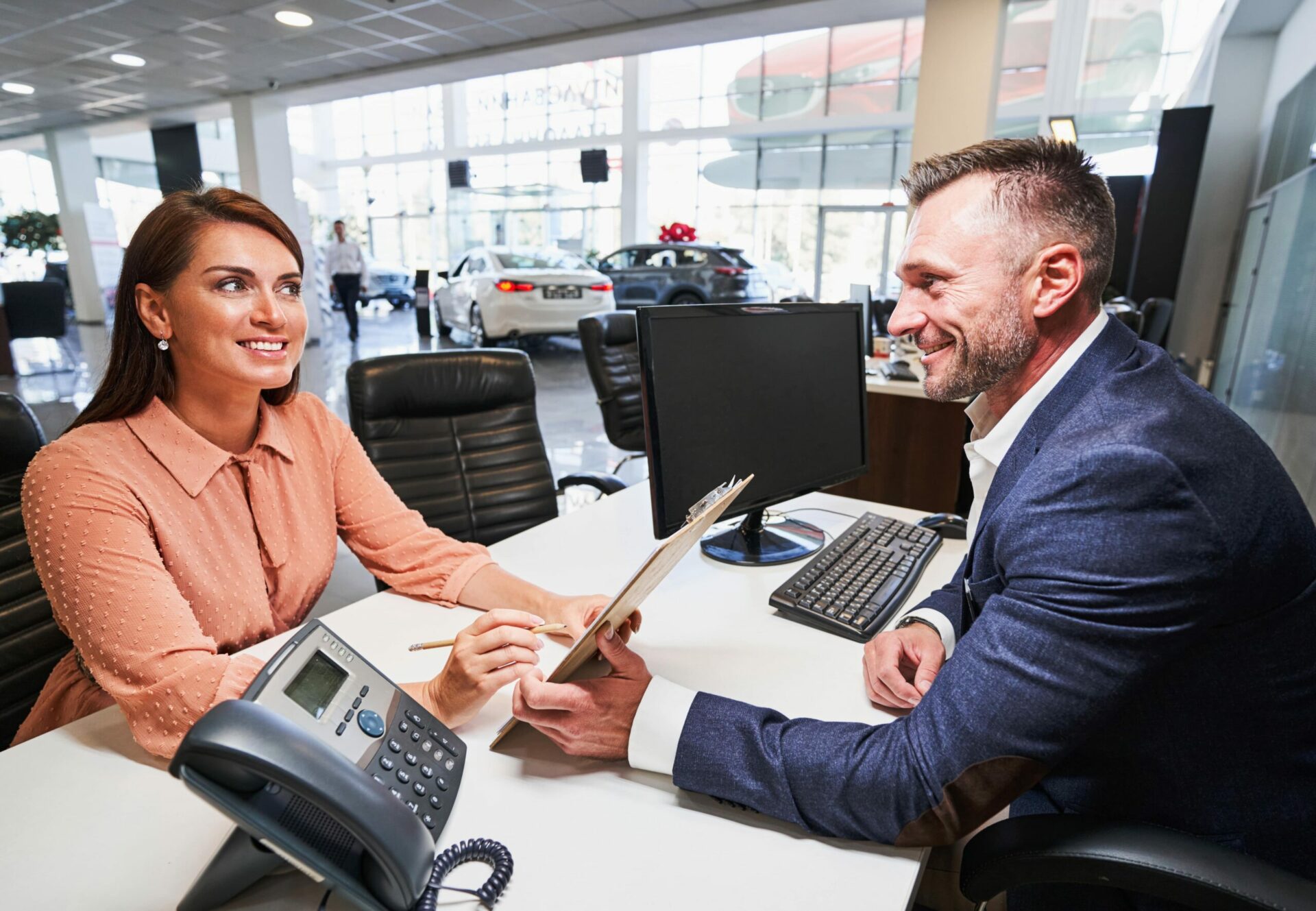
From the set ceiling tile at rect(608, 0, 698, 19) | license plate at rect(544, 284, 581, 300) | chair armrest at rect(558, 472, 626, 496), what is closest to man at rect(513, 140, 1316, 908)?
chair armrest at rect(558, 472, 626, 496)

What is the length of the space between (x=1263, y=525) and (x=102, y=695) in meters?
1.52

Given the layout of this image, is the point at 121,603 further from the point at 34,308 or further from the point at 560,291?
the point at 34,308

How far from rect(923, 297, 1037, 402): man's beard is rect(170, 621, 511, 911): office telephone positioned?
784 mm

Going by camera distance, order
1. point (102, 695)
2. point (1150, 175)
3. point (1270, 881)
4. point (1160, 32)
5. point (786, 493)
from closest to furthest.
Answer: point (1270, 881), point (102, 695), point (786, 493), point (1150, 175), point (1160, 32)

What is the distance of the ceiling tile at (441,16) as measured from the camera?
18.6ft

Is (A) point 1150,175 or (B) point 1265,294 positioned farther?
(A) point 1150,175

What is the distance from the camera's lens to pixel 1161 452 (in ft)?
2.27

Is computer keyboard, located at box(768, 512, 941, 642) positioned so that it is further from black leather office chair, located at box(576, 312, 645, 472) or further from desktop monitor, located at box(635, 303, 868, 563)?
black leather office chair, located at box(576, 312, 645, 472)

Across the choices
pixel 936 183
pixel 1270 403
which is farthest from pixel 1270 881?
pixel 1270 403

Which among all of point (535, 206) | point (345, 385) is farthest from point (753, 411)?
A: point (535, 206)

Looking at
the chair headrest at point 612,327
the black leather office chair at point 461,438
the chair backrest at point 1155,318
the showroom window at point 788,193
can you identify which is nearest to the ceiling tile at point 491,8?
the chair headrest at point 612,327

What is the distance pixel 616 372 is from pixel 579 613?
2385mm

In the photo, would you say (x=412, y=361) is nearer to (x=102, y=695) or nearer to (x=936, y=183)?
(x=102, y=695)

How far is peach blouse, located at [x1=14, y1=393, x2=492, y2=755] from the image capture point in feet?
2.86
